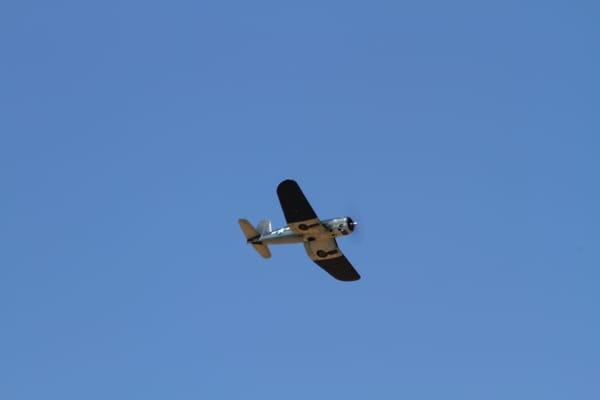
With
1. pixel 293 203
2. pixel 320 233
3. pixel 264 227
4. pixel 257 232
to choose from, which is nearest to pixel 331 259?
pixel 320 233

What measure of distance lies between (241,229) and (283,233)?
13.9 feet

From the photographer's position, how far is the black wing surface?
54.5 m

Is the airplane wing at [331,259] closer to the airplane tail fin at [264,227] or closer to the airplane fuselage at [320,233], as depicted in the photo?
the airplane fuselage at [320,233]

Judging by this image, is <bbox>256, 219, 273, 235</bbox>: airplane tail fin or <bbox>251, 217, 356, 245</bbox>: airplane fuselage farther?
<bbox>256, 219, 273, 235</bbox>: airplane tail fin

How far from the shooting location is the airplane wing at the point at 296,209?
Answer: 5456 cm

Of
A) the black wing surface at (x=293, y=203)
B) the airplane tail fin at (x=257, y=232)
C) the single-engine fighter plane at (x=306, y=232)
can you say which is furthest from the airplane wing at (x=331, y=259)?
the airplane tail fin at (x=257, y=232)

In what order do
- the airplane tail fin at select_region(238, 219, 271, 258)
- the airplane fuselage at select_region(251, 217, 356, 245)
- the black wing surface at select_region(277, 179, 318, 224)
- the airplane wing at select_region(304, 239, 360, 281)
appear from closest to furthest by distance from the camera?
the black wing surface at select_region(277, 179, 318, 224) < the airplane fuselage at select_region(251, 217, 356, 245) < the airplane wing at select_region(304, 239, 360, 281) < the airplane tail fin at select_region(238, 219, 271, 258)

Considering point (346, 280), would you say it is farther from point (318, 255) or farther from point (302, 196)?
point (302, 196)

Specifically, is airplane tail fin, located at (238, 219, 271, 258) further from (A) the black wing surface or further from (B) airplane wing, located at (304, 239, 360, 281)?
(A) the black wing surface

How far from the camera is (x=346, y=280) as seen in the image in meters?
61.2

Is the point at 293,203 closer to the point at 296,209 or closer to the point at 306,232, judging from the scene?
the point at 296,209

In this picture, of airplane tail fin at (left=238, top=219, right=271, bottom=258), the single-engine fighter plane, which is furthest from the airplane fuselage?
airplane tail fin at (left=238, top=219, right=271, bottom=258)

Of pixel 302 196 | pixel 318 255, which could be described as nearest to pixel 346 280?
pixel 318 255

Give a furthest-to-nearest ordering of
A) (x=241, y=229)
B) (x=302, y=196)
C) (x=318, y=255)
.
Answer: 1. (x=241, y=229)
2. (x=318, y=255)
3. (x=302, y=196)
